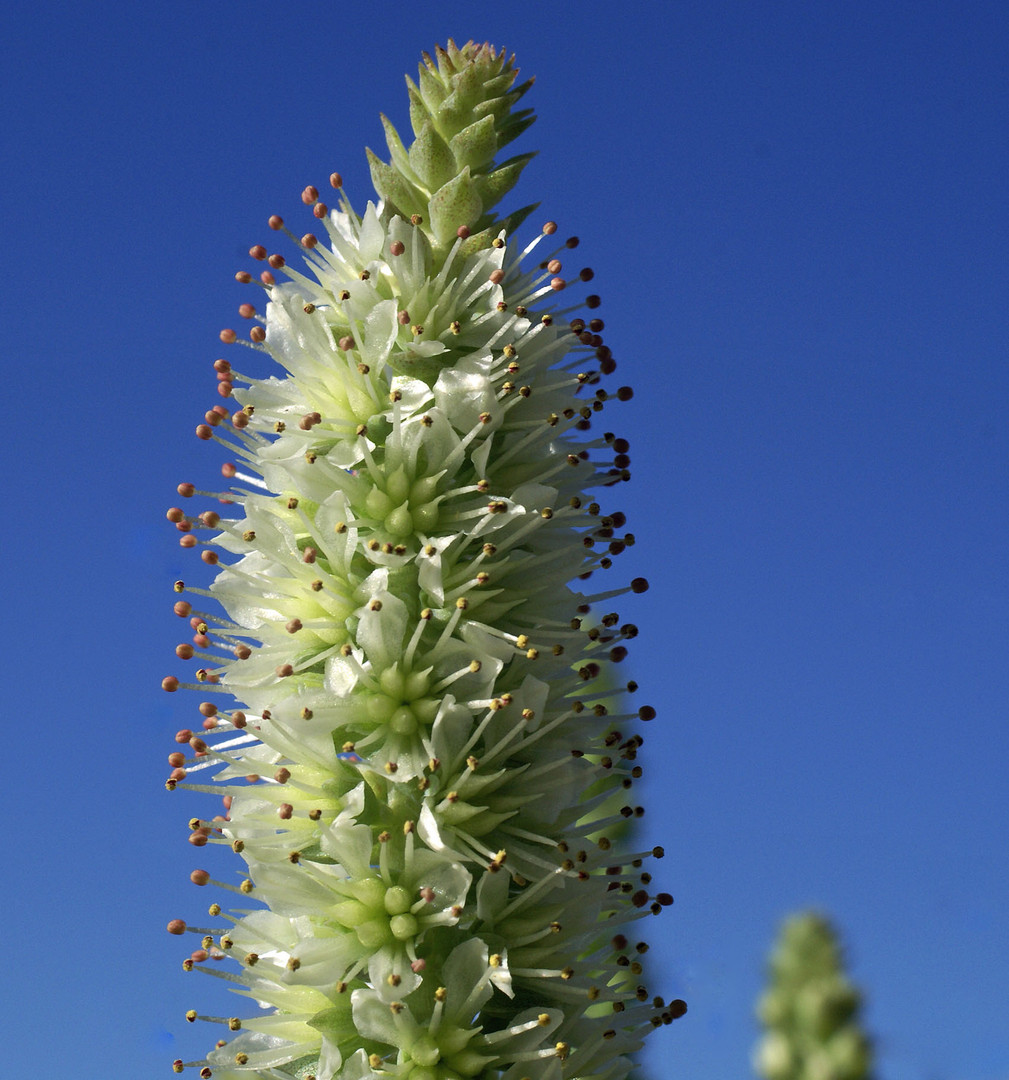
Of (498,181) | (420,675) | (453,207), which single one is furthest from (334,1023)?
(498,181)

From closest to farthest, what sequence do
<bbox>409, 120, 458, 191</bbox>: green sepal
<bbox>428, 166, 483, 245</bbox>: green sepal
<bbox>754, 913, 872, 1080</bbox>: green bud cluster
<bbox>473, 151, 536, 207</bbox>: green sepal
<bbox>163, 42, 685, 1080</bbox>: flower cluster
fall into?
<bbox>163, 42, 685, 1080</bbox>: flower cluster → <bbox>428, 166, 483, 245</bbox>: green sepal → <bbox>409, 120, 458, 191</bbox>: green sepal → <bbox>473, 151, 536, 207</bbox>: green sepal → <bbox>754, 913, 872, 1080</bbox>: green bud cluster

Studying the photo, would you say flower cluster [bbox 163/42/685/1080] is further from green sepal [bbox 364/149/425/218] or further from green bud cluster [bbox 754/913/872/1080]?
green bud cluster [bbox 754/913/872/1080]

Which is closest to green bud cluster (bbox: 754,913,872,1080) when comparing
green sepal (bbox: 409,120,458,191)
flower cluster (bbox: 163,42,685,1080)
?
flower cluster (bbox: 163,42,685,1080)

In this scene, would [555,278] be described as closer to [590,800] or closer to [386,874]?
[590,800]

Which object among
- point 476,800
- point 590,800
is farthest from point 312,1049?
point 590,800

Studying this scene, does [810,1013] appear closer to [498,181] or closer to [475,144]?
[498,181]

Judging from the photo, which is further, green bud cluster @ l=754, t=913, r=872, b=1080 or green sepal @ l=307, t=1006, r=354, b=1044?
green bud cluster @ l=754, t=913, r=872, b=1080

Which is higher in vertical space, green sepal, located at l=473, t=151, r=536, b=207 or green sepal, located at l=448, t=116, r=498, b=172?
green sepal, located at l=448, t=116, r=498, b=172

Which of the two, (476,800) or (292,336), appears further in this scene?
(292,336)

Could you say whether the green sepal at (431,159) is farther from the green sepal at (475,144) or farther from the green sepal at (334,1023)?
A: the green sepal at (334,1023)
